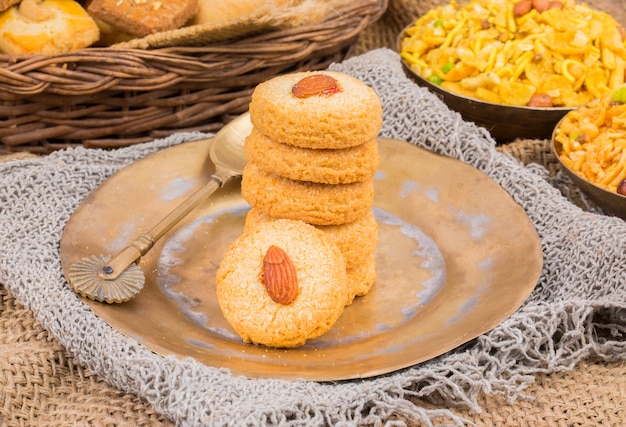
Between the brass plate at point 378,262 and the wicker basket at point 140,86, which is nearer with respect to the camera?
the brass plate at point 378,262

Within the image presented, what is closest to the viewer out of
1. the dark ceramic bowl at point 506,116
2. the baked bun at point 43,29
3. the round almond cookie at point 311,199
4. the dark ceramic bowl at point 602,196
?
the round almond cookie at point 311,199

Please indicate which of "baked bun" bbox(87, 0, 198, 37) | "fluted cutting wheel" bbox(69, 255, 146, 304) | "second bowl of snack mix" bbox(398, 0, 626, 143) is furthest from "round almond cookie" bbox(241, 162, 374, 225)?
"second bowl of snack mix" bbox(398, 0, 626, 143)

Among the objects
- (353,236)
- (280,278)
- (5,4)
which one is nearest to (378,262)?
(353,236)

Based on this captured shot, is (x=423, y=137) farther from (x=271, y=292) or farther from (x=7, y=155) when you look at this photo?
(x=7, y=155)

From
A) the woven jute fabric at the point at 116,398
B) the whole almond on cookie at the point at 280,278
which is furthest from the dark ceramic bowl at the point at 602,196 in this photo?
the whole almond on cookie at the point at 280,278

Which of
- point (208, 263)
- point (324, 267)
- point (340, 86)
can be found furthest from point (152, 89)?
point (324, 267)

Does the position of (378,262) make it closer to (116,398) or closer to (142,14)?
(116,398)

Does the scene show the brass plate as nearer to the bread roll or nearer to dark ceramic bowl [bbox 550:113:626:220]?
dark ceramic bowl [bbox 550:113:626:220]

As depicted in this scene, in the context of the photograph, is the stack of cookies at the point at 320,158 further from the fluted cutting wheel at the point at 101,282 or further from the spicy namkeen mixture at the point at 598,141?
the spicy namkeen mixture at the point at 598,141
